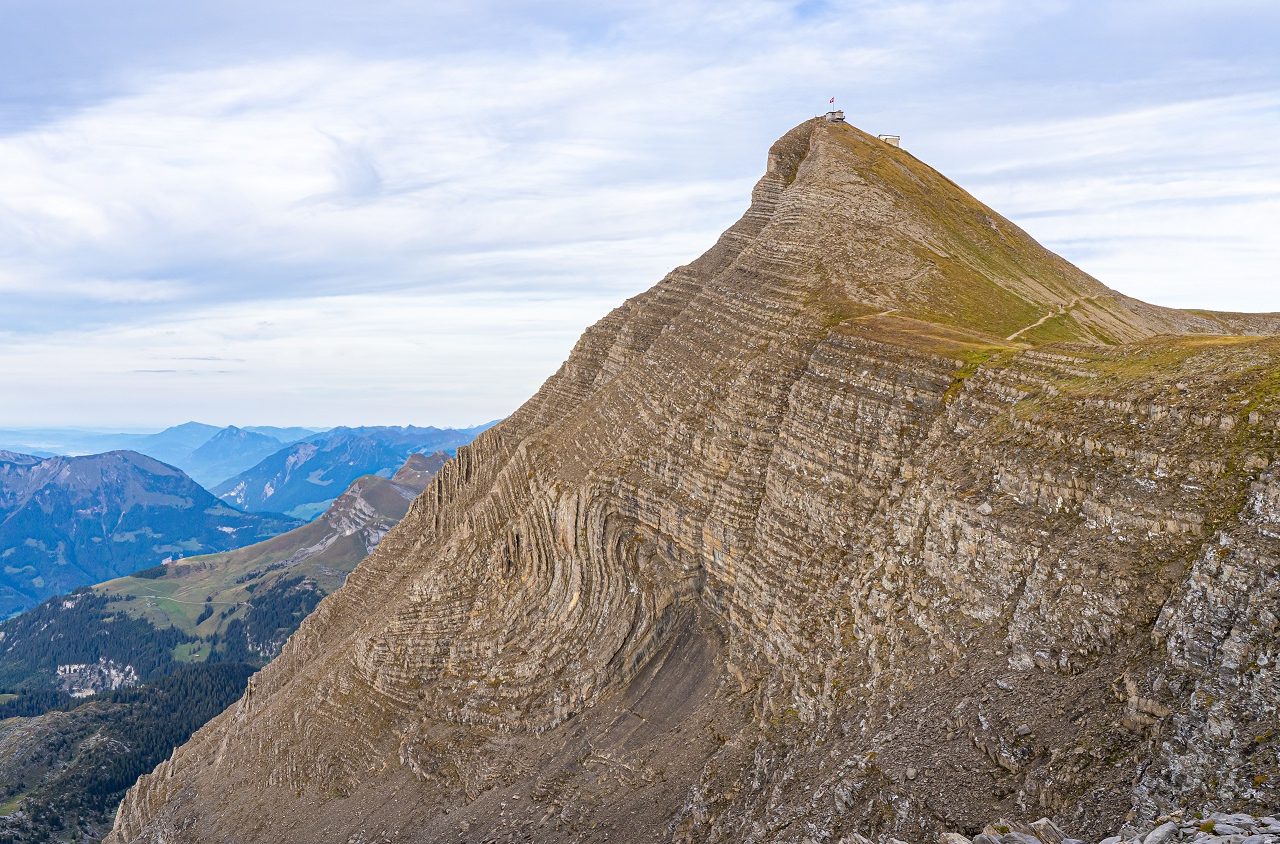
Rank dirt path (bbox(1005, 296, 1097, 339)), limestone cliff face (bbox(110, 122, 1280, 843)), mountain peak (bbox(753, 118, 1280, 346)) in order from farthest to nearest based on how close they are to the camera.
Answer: mountain peak (bbox(753, 118, 1280, 346)), dirt path (bbox(1005, 296, 1097, 339)), limestone cliff face (bbox(110, 122, 1280, 843))

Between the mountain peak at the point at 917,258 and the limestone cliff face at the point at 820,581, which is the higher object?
the mountain peak at the point at 917,258

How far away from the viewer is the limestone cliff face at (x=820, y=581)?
2894cm

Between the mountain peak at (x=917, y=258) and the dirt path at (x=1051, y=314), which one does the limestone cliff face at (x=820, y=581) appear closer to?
the mountain peak at (x=917, y=258)

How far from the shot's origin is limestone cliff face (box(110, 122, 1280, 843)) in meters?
28.9

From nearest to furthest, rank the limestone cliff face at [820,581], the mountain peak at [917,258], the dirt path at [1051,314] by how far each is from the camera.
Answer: the limestone cliff face at [820,581]
the dirt path at [1051,314]
the mountain peak at [917,258]

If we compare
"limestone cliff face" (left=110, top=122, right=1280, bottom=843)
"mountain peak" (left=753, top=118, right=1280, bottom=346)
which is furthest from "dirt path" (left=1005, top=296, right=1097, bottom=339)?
"limestone cliff face" (left=110, top=122, right=1280, bottom=843)

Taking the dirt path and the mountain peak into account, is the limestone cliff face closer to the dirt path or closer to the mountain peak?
the mountain peak

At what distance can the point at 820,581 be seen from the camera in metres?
46.3

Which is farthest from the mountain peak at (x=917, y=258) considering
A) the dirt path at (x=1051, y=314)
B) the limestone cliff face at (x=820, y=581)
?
the limestone cliff face at (x=820, y=581)

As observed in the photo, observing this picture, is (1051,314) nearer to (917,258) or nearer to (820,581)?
(917,258)

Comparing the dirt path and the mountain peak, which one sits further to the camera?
the mountain peak

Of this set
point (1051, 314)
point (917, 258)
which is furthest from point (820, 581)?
point (1051, 314)

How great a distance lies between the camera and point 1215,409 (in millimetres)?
31656

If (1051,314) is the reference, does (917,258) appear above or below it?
above
